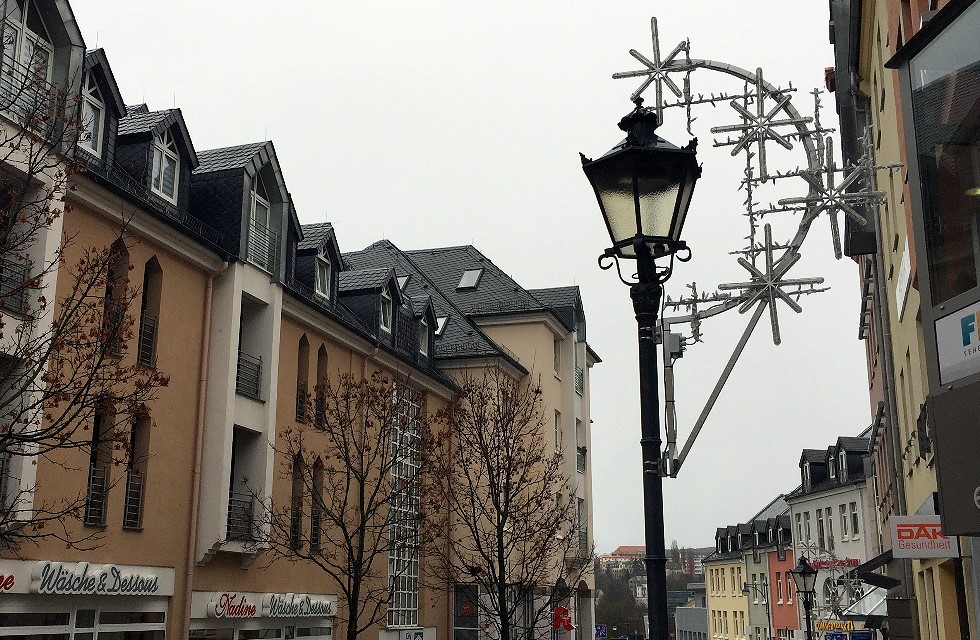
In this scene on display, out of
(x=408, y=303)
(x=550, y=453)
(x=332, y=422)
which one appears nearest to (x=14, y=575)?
(x=332, y=422)

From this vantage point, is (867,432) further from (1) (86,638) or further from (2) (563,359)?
(1) (86,638)

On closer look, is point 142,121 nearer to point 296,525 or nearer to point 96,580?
point 96,580

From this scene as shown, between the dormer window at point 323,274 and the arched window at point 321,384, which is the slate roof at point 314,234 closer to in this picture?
the dormer window at point 323,274

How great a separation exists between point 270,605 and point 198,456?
161 inches

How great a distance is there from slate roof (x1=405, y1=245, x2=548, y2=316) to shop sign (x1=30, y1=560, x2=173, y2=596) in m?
22.8

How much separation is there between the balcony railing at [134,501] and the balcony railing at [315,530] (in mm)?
7054

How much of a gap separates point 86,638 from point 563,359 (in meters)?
27.2

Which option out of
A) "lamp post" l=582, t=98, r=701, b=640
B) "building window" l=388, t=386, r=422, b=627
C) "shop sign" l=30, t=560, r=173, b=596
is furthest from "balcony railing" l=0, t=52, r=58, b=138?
"building window" l=388, t=386, r=422, b=627

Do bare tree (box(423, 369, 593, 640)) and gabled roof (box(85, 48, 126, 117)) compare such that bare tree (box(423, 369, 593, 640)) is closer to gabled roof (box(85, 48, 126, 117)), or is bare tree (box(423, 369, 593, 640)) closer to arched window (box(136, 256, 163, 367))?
arched window (box(136, 256, 163, 367))

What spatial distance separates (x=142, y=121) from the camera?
20297 mm

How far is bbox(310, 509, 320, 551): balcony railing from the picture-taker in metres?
25.4

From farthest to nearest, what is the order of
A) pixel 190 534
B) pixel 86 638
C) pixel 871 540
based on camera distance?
pixel 871 540, pixel 190 534, pixel 86 638

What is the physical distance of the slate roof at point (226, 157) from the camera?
22.7m

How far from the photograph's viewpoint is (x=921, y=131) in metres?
6.66
